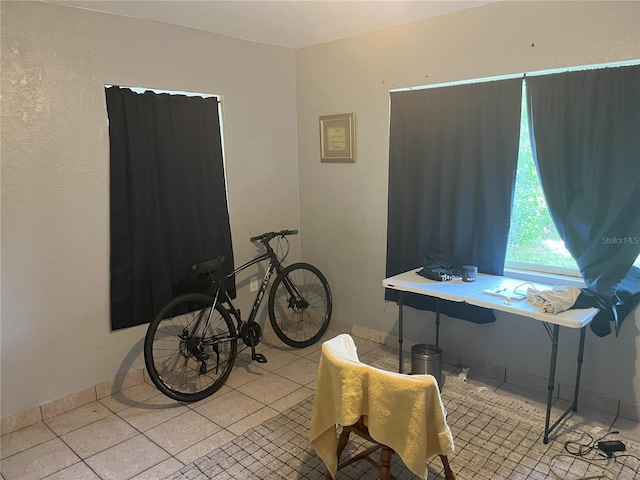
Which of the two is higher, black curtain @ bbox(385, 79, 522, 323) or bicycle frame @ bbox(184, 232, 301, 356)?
black curtain @ bbox(385, 79, 522, 323)

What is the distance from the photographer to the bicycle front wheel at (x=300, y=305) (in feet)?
12.0

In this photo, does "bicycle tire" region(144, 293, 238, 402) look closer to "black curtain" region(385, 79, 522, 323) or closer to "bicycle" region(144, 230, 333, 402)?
"bicycle" region(144, 230, 333, 402)

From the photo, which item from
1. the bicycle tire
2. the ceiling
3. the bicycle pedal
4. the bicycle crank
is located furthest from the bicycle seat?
the ceiling

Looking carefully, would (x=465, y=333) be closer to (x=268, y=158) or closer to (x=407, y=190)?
(x=407, y=190)

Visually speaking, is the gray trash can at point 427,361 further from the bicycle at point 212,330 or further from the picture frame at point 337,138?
the picture frame at point 337,138

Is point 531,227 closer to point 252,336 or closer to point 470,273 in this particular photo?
point 470,273

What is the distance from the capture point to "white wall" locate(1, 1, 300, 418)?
8.30ft

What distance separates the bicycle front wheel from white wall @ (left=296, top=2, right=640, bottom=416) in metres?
0.14

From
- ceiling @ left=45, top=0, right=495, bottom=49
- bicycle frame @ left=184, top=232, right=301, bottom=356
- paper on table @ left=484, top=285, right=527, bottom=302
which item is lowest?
bicycle frame @ left=184, top=232, right=301, bottom=356

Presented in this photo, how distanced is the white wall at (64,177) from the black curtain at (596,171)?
2.27 m

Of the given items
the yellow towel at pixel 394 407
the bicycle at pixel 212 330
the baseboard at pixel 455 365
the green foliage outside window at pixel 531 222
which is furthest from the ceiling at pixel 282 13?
the baseboard at pixel 455 365

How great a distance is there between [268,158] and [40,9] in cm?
179

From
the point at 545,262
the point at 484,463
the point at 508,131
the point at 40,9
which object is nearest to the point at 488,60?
the point at 508,131

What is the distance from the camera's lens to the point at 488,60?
9.27 ft
